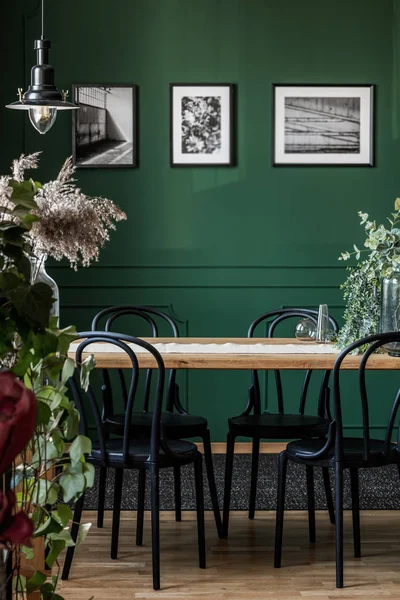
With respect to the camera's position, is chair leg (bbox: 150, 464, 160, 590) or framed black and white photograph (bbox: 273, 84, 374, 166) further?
framed black and white photograph (bbox: 273, 84, 374, 166)

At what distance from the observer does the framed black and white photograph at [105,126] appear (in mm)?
4691

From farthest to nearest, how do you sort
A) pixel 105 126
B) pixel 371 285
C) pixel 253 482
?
pixel 105 126
pixel 253 482
pixel 371 285

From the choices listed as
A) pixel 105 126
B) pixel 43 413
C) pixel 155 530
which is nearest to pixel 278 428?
pixel 155 530

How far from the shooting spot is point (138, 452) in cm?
284

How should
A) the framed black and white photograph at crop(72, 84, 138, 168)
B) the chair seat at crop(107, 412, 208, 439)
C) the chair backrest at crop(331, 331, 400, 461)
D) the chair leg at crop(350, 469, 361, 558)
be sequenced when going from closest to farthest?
the chair backrest at crop(331, 331, 400, 461) < the chair leg at crop(350, 469, 361, 558) < the chair seat at crop(107, 412, 208, 439) < the framed black and white photograph at crop(72, 84, 138, 168)

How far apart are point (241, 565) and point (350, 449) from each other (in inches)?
22.3

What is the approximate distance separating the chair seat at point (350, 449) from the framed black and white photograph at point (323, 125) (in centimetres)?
211

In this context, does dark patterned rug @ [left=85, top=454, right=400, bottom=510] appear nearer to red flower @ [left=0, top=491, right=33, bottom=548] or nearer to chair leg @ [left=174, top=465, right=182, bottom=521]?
chair leg @ [left=174, top=465, right=182, bottom=521]

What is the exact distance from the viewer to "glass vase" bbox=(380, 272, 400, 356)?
10.1 ft

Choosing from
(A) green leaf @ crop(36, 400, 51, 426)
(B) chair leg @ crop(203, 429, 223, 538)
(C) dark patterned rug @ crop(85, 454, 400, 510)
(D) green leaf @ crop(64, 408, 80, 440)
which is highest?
(A) green leaf @ crop(36, 400, 51, 426)

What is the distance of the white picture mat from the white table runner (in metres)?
1.63

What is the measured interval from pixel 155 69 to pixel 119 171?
59cm

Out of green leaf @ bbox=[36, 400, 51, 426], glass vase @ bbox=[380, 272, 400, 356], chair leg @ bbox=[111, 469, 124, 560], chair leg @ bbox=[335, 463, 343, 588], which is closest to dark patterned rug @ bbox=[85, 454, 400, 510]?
chair leg @ bbox=[111, 469, 124, 560]

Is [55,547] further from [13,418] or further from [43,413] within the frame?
[13,418]
